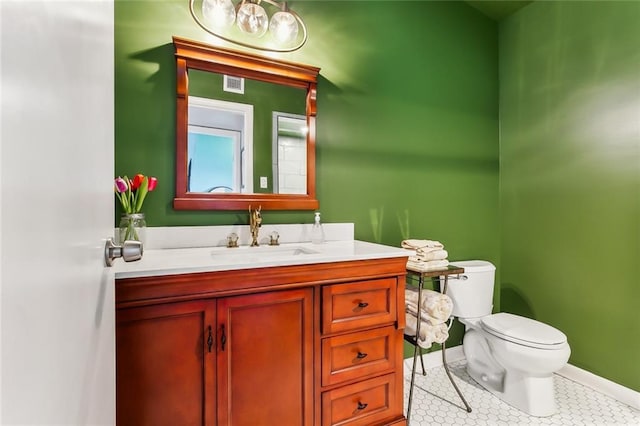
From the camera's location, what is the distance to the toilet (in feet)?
5.63

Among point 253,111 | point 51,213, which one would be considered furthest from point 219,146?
point 51,213

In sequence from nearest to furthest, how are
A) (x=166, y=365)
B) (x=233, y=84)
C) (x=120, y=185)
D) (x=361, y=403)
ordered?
(x=166, y=365), (x=120, y=185), (x=361, y=403), (x=233, y=84)

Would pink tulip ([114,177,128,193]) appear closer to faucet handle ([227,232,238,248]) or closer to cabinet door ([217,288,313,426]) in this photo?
faucet handle ([227,232,238,248])

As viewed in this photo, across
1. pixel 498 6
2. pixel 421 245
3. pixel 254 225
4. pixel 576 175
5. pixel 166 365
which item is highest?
pixel 498 6

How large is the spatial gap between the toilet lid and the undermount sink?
46.4 inches

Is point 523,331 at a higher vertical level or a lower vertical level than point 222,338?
lower

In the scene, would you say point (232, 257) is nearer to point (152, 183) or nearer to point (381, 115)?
point (152, 183)

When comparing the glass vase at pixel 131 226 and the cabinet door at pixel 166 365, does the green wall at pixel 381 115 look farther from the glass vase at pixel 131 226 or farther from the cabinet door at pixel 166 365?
the cabinet door at pixel 166 365

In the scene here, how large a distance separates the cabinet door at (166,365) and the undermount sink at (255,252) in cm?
40

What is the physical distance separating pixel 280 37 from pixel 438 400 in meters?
2.27

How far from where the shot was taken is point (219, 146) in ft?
5.53

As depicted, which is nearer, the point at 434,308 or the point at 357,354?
the point at 357,354

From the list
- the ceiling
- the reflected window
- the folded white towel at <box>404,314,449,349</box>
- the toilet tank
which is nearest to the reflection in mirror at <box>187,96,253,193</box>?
the reflected window

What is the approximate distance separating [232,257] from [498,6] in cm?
262
